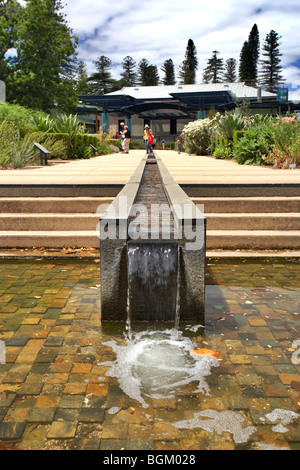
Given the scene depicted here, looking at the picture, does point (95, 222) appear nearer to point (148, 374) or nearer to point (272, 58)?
point (148, 374)

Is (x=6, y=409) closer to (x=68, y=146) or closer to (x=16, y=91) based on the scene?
(x=68, y=146)

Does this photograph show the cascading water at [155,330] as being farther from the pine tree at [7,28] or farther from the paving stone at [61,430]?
the pine tree at [7,28]

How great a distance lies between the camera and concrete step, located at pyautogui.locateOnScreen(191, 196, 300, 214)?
23.8 feet

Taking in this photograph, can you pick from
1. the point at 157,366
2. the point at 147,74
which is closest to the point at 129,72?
the point at 147,74

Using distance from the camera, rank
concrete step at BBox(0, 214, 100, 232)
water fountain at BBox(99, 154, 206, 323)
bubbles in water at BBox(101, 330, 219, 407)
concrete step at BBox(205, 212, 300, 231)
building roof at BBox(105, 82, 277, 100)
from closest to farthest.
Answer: bubbles in water at BBox(101, 330, 219, 407)
water fountain at BBox(99, 154, 206, 323)
concrete step at BBox(205, 212, 300, 231)
concrete step at BBox(0, 214, 100, 232)
building roof at BBox(105, 82, 277, 100)

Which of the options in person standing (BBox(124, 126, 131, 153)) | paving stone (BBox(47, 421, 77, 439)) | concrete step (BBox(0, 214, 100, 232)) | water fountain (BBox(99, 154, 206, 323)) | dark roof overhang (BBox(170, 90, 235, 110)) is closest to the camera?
paving stone (BBox(47, 421, 77, 439))

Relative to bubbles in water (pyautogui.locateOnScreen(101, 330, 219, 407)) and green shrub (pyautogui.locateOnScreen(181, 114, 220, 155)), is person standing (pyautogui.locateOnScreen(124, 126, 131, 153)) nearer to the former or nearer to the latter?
green shrub (pyautogui.locateOnScreen(181, 114, 220, 155))

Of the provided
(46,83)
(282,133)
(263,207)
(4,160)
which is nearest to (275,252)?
(263,207)

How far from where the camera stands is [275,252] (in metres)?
6.26

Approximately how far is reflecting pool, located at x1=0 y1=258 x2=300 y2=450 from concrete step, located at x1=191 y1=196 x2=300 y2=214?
278 cm

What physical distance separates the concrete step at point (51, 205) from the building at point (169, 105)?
36.8 metres

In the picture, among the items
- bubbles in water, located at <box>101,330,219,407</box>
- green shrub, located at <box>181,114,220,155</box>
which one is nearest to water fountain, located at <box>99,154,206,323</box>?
bubbles in water, located at <box>101,330,219,407</box>

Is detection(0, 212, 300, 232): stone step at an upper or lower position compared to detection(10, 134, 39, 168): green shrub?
lower

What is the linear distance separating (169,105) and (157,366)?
148 ft
